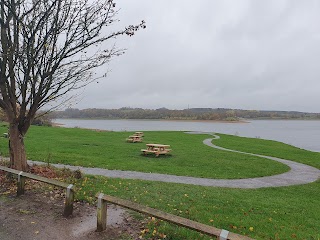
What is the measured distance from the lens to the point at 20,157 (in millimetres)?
8195

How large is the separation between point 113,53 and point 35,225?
14.7 ft

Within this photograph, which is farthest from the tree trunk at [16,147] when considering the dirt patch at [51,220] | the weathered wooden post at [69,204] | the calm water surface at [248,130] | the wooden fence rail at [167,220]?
the calm water surface at [248,130]

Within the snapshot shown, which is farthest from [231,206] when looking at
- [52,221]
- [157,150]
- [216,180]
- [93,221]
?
[157,150]

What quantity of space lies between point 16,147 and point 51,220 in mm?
3290

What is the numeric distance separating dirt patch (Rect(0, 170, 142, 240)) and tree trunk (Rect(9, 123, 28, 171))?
108cm

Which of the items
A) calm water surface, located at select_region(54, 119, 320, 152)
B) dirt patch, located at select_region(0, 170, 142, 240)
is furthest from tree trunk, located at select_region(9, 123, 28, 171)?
calm water surface, located at select_region(54, 119, 320, 152)

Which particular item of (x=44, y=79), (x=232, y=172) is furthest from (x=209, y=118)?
(x=44, y=79)

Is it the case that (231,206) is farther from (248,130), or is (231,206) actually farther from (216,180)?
(248,130)

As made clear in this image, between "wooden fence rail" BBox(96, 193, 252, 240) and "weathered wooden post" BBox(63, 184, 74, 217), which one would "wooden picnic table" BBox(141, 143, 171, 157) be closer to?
"weathered wooden post" BBox(63, 184, 74, 217)

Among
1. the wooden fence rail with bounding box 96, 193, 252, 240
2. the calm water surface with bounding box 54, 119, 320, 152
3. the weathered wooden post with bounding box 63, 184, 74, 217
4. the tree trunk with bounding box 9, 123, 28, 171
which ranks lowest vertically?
the calm water surface with bounding box 54, 119, 320, 152

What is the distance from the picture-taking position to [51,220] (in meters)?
5.62

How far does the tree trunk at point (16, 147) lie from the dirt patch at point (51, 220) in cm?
108

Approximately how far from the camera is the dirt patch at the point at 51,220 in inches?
198

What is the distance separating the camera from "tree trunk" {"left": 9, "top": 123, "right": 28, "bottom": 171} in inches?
319
